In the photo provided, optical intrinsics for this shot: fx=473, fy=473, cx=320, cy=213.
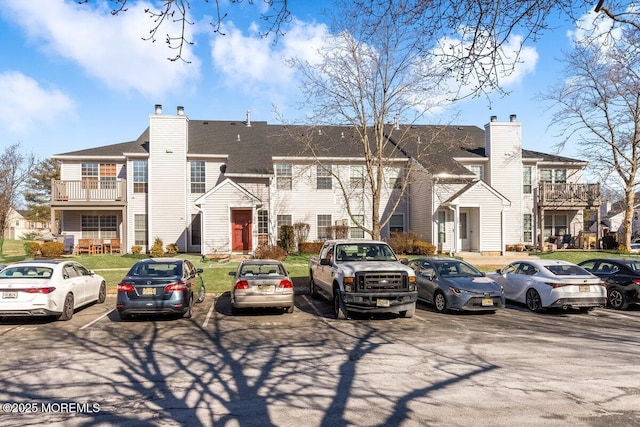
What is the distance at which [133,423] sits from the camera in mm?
5062

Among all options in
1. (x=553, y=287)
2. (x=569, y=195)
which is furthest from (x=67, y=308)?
(x=569, y=195)

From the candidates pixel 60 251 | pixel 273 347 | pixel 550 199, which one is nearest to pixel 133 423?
pixel 273 347

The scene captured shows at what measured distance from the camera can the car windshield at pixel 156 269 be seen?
38.2 feet

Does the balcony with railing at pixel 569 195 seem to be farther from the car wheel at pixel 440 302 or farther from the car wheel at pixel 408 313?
the car wheel at pixel 408 313

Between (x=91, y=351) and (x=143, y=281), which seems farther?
(x=143, y=281)

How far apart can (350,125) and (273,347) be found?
1701 centimetres

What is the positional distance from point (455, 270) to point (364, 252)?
2.82m

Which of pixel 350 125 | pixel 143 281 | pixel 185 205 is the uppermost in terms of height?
pixel 350 125

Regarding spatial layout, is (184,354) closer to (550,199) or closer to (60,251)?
(60,251)

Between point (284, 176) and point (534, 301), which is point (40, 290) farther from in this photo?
point (284, 176)

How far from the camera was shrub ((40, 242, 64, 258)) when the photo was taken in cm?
2452

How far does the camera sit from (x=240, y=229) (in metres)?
27.3

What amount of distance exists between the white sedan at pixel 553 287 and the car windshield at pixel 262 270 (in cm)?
688

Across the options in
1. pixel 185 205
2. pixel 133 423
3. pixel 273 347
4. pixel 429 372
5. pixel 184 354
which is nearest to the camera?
pixel 133 423
